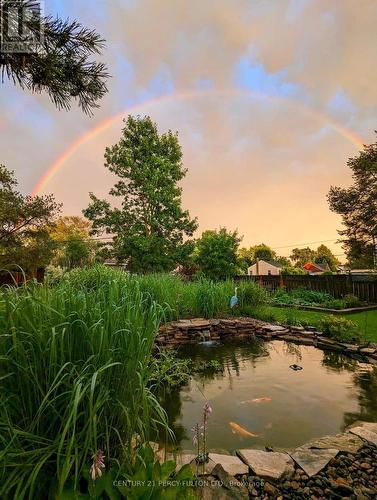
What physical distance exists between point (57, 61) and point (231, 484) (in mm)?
2825

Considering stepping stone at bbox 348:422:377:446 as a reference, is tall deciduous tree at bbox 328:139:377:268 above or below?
above

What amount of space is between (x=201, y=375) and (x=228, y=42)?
8.50 meters


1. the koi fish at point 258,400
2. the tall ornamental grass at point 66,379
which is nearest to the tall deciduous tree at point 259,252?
the koi fish at point 258,400

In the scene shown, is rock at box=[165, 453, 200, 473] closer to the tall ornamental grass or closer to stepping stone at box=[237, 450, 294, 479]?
stepping stone at box=[237, 450, 294, 479]

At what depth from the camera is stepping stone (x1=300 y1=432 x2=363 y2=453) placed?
6.48 feet

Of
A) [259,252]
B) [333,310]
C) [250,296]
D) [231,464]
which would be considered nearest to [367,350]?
[250,296]

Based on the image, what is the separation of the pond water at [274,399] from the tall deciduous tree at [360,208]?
9294mm

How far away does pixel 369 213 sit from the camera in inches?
481

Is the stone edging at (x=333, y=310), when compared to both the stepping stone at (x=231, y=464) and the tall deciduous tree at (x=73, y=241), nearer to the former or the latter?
the stepping stone at (x=231, y=464)

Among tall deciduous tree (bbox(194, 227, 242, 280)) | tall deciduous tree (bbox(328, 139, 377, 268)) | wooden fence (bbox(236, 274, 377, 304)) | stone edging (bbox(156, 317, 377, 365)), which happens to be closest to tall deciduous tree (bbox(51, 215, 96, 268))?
tall deciduous tree (bbox(194, 227, 242, 280))

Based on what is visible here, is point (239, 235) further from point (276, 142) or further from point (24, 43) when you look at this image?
point (24, 43)

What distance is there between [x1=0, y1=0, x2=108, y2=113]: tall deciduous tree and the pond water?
286 cm

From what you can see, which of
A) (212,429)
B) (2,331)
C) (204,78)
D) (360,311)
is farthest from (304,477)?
(204,78)

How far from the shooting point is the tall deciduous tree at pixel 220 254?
48.3ft
